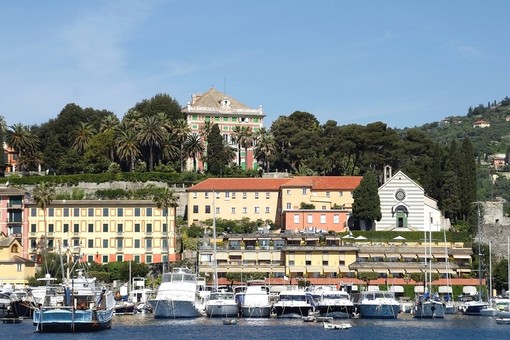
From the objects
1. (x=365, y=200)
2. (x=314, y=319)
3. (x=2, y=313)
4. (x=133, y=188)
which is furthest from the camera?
(x=133, y=188)

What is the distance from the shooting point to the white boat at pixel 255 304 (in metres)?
94.2

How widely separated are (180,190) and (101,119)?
22650mm

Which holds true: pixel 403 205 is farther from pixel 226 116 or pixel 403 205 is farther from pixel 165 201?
pixel 226 116

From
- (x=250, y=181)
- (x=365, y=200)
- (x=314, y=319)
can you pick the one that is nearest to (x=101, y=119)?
(x=250, y=181)

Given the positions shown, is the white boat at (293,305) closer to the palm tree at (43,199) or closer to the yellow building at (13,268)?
the yellow building at (13,268)

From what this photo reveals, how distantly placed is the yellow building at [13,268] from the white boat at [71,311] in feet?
110

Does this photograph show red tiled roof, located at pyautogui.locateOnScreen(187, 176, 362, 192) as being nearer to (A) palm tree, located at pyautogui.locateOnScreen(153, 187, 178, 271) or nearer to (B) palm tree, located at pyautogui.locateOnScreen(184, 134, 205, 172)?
(A) palm tree, located at pyautogui.locateOnScreen(153, 187, 178, 271)

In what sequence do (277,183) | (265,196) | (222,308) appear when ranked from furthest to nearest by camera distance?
1. (277,183)
2. (265,196)
3. (222,308)

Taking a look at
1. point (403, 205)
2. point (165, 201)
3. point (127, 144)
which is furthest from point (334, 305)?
point (127, 144)

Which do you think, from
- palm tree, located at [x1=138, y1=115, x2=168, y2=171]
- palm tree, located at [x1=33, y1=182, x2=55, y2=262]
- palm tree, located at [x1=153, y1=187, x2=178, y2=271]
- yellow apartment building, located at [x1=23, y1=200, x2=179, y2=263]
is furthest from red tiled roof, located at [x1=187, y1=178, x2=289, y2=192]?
palm tree, located at [x1=33, y1=182, x2=55, y2=262]

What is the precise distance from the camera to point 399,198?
12444cm

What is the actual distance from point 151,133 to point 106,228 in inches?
734

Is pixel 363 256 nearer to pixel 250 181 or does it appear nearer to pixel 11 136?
pixel 250 181

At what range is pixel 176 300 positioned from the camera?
92.6 m
